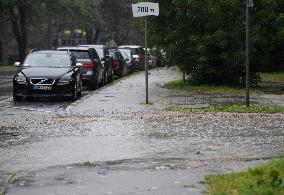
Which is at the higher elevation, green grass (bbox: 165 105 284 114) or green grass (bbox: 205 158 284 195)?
green grass (bbox: 205 158 284 195)

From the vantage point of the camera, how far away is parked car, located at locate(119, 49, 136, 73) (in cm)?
4341

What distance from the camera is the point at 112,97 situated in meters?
21.0

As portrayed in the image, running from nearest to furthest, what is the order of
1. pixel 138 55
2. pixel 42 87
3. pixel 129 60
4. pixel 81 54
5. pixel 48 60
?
pixel 42 87, pixel 48 60, pixel 81 54, pixel 129 60, pixel 138 55

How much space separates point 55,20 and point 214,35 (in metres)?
61.9

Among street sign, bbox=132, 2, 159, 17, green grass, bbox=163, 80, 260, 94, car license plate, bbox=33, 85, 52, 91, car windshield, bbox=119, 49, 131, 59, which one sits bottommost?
green grass, bbox=163, 80, 260, 94

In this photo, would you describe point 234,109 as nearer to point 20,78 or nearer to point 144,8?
point 144,8

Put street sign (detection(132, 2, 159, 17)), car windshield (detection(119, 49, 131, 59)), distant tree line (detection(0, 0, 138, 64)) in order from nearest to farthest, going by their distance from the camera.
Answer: street sign (detection(132, 2, 159, 17)) → car windshield (detection(119, 49, 131, 59)) → distant tree line (detection(0, 0, 138, 64))

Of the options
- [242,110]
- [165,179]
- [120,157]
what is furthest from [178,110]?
[165,179]

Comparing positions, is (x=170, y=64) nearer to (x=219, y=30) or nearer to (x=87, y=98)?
(x=219, y=30)

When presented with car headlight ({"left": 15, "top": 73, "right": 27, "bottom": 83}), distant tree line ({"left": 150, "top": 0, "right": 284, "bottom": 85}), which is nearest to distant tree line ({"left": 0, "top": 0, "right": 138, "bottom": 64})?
distant tree line ({"left": 150, "top": 0, "right": 284, "bottom": 85})

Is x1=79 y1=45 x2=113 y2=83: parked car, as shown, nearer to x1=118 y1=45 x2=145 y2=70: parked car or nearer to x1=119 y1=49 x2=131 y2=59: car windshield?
x1=119 y1=49 x2=131 y2=59: car windshield

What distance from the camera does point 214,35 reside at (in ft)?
76.0

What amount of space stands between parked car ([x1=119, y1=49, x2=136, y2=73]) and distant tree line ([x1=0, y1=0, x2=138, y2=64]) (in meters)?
14.4

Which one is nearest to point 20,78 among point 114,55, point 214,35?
point 214,35
